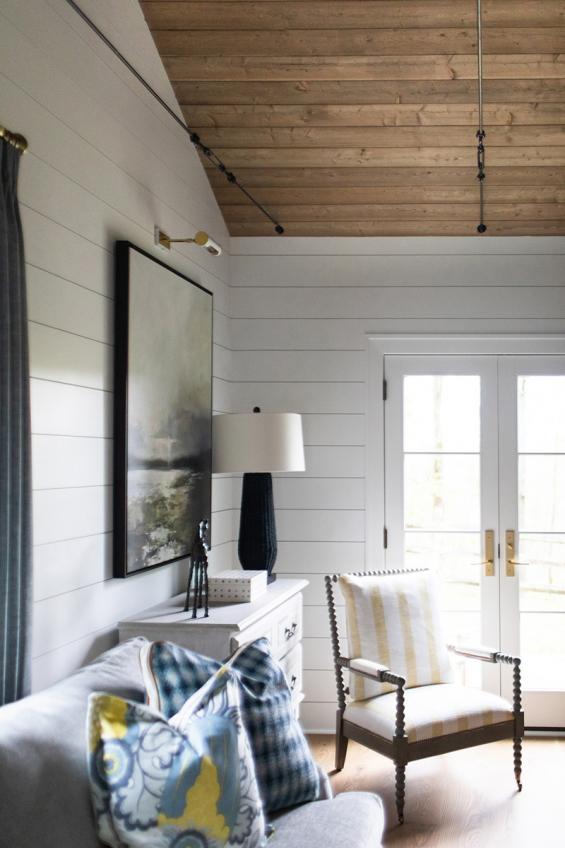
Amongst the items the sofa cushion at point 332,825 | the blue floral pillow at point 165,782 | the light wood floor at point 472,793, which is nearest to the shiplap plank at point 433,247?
the light wood floor at point 472,793

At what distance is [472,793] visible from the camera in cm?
373

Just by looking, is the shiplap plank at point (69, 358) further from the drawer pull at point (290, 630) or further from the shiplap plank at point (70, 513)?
the drawer pull at point (290, 630)

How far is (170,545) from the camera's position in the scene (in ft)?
11.2

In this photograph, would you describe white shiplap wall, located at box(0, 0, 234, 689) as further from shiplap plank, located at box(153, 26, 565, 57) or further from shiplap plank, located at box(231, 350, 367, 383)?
shiplap plank, located at box(231, 350, 367, 383)

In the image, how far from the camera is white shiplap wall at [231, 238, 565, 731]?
4625mm

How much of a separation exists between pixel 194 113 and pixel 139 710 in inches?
110

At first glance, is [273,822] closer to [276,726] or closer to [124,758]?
[276,726]

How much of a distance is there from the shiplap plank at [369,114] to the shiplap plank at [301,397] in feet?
4.42

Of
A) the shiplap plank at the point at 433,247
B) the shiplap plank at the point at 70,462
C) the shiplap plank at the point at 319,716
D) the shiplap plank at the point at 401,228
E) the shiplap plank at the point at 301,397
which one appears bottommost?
the shiplap plank at the point at 319,716

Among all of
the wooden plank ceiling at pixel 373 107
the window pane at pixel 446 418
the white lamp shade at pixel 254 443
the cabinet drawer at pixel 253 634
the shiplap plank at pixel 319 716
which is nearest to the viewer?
the cabinet drawer at pixel 253 634

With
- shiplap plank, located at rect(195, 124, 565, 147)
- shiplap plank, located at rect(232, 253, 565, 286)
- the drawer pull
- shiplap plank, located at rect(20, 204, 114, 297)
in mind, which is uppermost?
shiplap plank, located at rect(195, 124, 565, 147)

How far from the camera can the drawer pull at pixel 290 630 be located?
3711mm

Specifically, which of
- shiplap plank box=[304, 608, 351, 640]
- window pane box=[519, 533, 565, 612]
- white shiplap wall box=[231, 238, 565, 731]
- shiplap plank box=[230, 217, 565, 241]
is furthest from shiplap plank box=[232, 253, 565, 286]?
shiplap plank box=[304, 608, 351, 640]

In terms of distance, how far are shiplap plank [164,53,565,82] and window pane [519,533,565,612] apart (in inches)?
90.5
